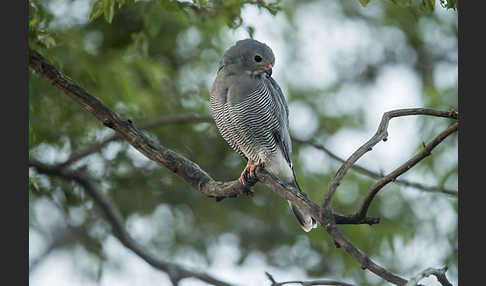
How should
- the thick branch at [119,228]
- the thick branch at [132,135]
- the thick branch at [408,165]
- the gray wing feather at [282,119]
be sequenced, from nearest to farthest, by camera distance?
the thick branch at [408,165] < the thick branch at [132,135] < the gray wing feather at [282,119] < the thick branch at [119,228]

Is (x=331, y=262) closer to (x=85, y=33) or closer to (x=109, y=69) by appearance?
(x=109, y=69)

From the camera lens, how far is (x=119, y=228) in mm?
6449

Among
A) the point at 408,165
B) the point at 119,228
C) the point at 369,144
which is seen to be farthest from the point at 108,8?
the point at 119,228

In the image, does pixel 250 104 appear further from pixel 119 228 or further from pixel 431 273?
pixel 431 273

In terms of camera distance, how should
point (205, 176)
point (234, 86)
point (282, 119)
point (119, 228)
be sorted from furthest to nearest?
point (119, 228), point (282, 119), point (234, 86), point (205, 176)

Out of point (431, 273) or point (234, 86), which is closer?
point (431, 273)

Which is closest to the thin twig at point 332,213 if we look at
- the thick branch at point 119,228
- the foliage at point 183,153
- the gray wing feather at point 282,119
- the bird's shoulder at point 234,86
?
the bird's shoulder at point 234,86

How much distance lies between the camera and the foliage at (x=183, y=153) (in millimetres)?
7012

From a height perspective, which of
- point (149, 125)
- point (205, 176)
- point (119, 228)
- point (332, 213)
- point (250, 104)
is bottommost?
point (332, 213)

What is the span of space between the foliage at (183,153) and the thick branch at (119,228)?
0.25 m

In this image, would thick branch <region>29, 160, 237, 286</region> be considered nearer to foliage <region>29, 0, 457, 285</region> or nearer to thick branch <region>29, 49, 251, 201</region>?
foliage <region>29, 0, 457, 285</region>

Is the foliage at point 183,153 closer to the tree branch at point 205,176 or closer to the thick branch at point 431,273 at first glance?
the tree branch at point 205,176

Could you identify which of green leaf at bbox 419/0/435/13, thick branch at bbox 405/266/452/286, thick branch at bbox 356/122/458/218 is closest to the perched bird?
green leaf at bbox 419/0/435/13

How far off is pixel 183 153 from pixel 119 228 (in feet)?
5.08
